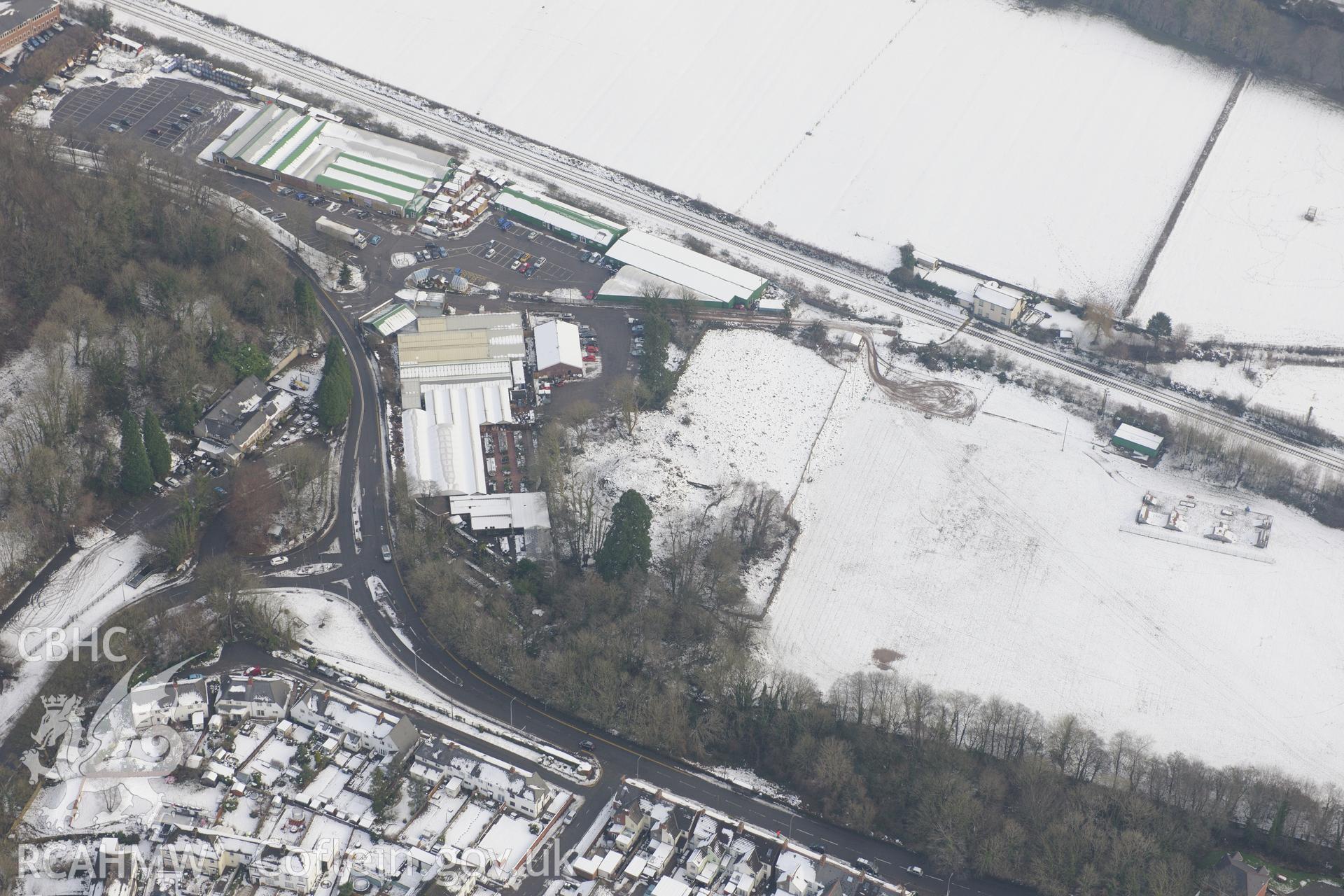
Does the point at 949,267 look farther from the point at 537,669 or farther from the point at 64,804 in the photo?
the point at 64,804

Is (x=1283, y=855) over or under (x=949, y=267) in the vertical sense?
under

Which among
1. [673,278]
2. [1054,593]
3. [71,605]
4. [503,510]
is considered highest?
[673,278]

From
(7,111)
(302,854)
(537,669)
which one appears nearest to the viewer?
(302,854)

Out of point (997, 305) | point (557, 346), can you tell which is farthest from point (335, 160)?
point (997, 305)

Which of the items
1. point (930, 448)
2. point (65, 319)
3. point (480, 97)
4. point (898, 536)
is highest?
point (480, 97)

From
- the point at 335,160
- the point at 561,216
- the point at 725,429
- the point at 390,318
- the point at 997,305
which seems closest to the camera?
the point at 725,429

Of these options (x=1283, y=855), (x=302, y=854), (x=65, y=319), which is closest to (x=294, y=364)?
(x=65, y=319)

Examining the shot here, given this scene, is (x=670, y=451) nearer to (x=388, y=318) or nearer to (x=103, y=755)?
(x=388, y=318)
